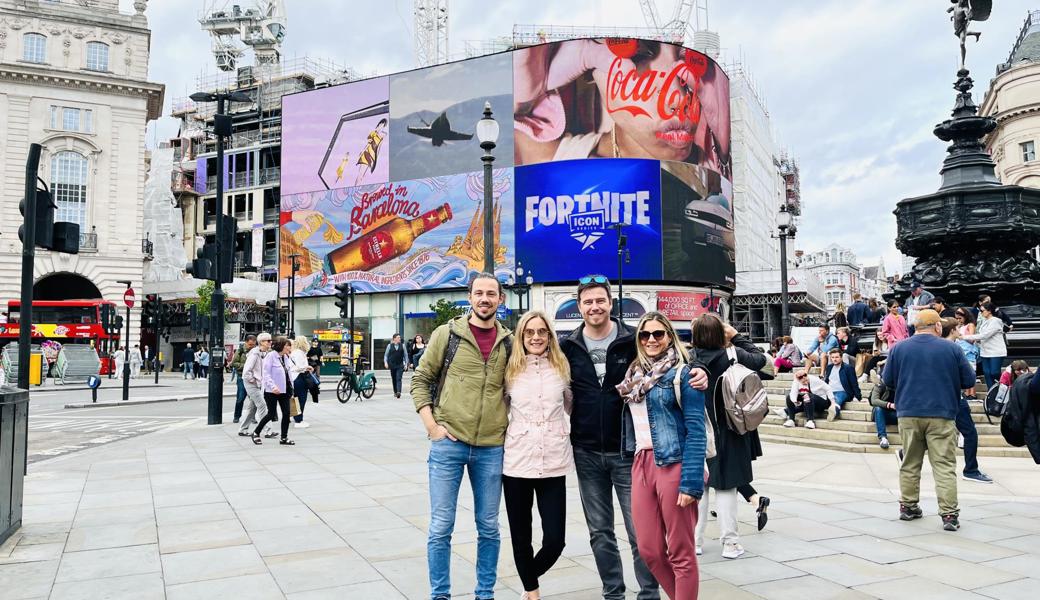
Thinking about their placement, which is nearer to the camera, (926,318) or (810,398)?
(926,318)

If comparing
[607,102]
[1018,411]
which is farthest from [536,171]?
[1018,411]

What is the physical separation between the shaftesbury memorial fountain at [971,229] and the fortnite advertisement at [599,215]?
32420 millimetres

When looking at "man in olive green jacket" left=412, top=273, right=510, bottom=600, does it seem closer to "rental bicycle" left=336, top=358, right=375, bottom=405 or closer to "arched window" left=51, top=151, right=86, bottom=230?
"rental bicycle" left=336, top=358, right=375, bottom=405

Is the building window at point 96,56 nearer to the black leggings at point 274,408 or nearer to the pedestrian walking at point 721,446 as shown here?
the black leggings at point 274,408

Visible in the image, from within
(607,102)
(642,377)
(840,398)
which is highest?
(607,102)

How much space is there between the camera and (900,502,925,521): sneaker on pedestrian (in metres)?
6.46

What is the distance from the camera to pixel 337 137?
55.3 metres

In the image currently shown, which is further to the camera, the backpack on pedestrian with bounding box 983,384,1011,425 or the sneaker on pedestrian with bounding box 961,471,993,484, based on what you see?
the sneaker on pedestrian with bounding box 961,471,993,484

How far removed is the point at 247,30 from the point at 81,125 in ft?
104

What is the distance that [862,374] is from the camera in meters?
13.2

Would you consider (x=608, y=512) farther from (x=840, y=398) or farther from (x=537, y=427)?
(x=840, y=398)

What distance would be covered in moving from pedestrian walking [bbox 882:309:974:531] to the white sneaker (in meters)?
1.97

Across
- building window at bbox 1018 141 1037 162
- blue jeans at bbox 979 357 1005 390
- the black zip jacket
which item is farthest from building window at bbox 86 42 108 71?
building window at bbox 1018 141 1037 162

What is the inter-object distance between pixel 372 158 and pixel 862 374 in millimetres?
45060
